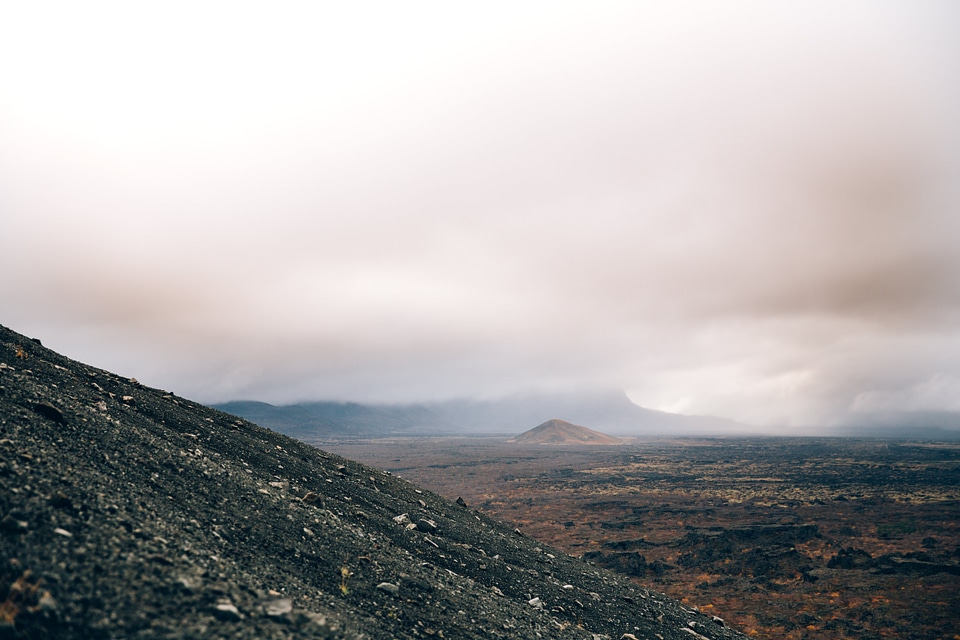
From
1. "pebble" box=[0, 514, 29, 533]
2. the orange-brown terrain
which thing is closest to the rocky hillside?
"pebble" box=[0, 514, 29, 533]

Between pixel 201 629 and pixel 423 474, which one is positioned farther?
pixel 423 474

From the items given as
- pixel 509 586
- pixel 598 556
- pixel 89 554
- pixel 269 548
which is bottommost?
pixel 598 556

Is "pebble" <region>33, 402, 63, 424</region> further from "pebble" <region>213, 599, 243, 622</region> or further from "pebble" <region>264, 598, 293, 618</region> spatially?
"pebble" <region>264, 598, 293, 618</region>

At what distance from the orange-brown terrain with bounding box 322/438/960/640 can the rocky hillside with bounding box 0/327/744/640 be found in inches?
616

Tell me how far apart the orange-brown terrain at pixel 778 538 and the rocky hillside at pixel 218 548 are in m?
15.7

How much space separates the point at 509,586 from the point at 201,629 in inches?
375

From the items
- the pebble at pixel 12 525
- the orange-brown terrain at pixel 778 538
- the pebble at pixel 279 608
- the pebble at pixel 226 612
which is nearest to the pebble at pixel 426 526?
the pebble at pixel 279 608

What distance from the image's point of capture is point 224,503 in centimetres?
998

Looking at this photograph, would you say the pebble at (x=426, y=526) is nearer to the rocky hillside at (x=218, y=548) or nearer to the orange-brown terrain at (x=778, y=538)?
the rocky hillside at (x=218, y=548)

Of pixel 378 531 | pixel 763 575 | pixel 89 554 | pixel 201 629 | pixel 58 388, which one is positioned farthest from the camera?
pixel 763 575

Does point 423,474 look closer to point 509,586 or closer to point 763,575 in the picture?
point 763,575

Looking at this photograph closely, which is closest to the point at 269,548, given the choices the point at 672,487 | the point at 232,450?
the point at 232,450

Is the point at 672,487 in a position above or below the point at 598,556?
below

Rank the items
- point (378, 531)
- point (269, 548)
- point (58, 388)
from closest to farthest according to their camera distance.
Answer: point (269, 548) → point (58, 388) → point (378, 531)
